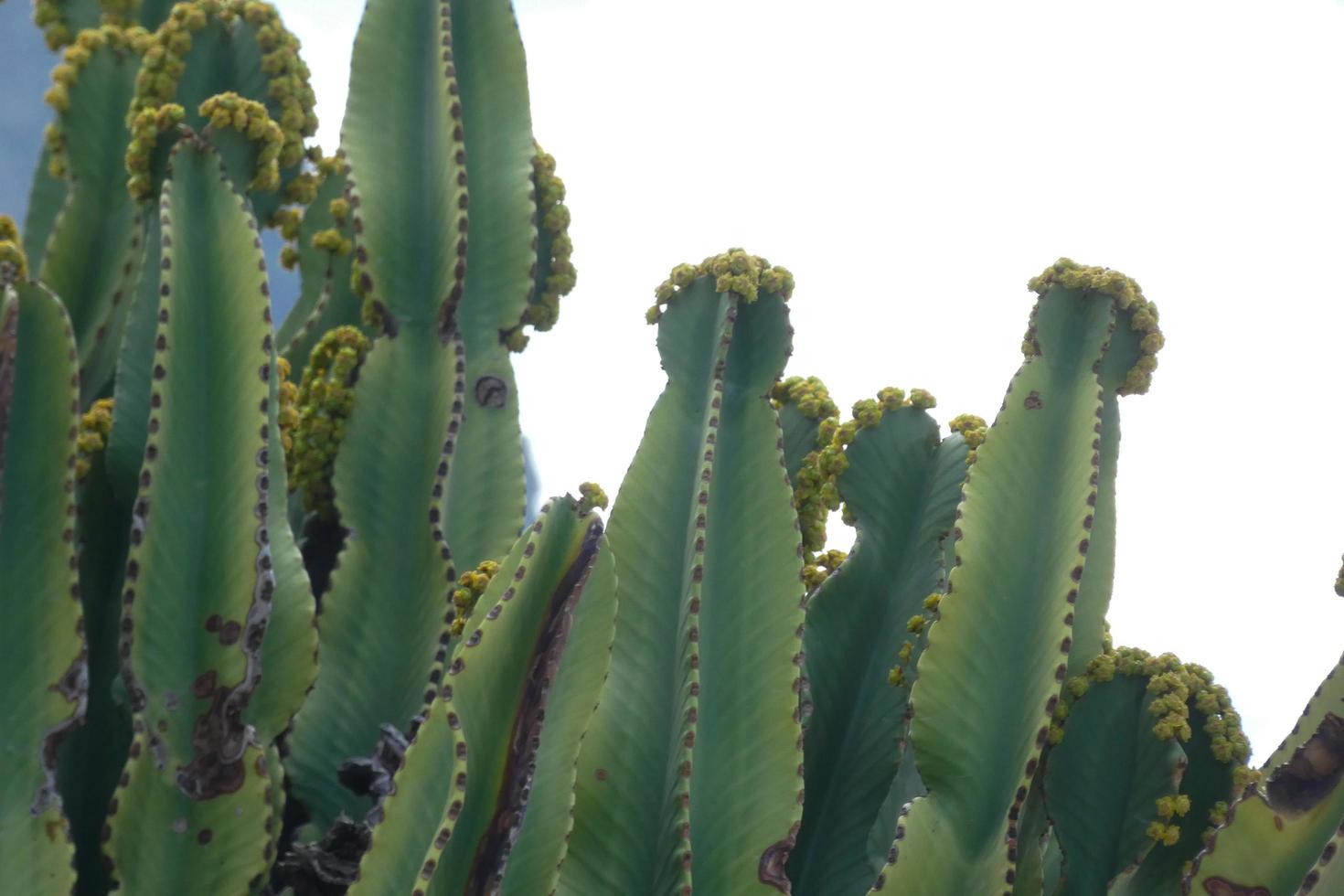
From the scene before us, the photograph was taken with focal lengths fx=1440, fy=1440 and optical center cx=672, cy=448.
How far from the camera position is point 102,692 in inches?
78.3

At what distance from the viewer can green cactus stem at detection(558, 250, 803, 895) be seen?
1711mm

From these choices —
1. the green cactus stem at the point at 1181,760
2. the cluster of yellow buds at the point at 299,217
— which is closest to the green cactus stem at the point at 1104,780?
the green cactus stem at the point at 1181,760

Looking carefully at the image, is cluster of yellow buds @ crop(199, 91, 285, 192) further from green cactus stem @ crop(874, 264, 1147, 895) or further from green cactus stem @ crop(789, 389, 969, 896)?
green cactus stem @ crop(874, 264, 1147, 895)

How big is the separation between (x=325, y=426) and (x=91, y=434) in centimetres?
39

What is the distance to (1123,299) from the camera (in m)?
1.92

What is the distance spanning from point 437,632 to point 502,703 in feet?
2.09

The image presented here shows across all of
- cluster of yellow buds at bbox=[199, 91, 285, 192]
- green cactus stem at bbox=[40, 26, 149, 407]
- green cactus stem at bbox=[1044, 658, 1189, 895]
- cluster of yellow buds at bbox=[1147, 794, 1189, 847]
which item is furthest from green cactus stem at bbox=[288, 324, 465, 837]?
cluster of yellow buds at bbox=[1147, 794, 1189, 847]

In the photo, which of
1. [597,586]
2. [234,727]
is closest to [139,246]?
[234,727]

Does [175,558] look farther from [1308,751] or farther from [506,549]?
[1308,751]

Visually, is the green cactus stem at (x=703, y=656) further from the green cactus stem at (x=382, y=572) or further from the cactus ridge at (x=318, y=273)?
the cactus ridge at (x=318, y=273)

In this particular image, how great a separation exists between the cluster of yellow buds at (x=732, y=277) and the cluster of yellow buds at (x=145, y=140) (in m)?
0.79

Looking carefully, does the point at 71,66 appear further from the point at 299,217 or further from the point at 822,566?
the point at 822,566

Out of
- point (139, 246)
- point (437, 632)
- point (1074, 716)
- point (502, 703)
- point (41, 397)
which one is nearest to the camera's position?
point (502, 703)

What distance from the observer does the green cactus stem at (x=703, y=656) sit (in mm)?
1711
